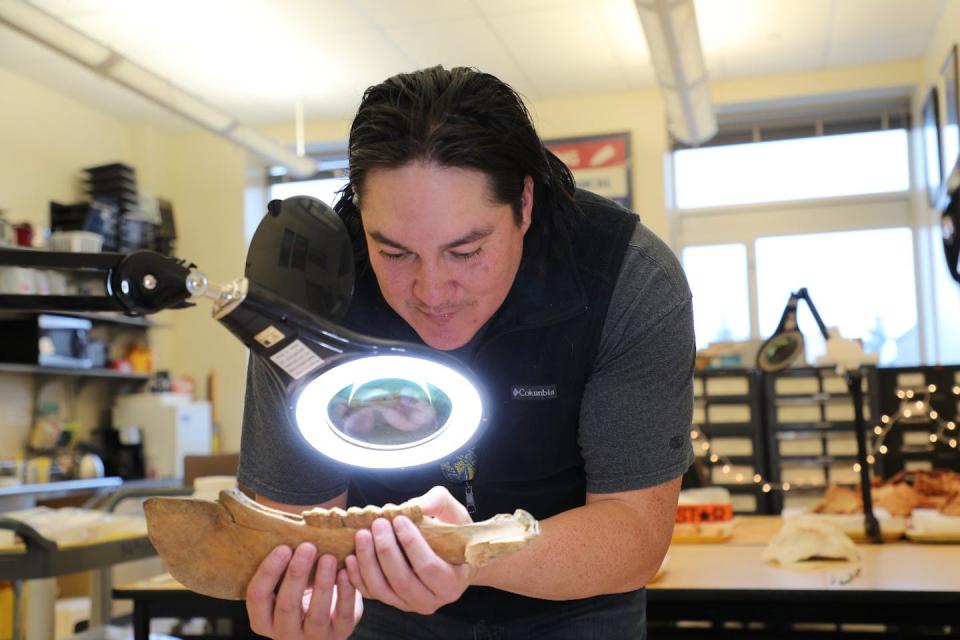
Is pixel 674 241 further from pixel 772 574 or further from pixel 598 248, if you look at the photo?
pixel 598 248

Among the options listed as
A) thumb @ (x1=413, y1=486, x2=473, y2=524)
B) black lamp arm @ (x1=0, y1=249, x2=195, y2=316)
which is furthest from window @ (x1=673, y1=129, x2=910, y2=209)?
black lamp arm @ (x1=0, y1=249, x2=195, y2=316)

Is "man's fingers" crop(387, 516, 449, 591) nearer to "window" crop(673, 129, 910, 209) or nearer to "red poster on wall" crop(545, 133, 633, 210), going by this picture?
"red poster on wall" crop(545, 133, 633, 210)

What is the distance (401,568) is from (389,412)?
0.58ft

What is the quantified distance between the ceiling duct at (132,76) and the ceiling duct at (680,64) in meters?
2.24

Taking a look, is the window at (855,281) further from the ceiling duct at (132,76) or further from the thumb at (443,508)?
the thumb at (443,508)

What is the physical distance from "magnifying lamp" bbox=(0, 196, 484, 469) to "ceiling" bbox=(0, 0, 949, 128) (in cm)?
440

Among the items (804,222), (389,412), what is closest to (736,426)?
(804,222)

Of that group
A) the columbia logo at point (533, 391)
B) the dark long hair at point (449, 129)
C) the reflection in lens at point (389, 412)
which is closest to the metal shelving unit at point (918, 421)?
the columbia logo at point (533, 391)

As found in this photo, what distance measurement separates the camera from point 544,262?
1.27 meters

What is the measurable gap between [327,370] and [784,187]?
636cm

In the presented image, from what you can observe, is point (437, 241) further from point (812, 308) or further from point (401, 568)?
point (812, 308)

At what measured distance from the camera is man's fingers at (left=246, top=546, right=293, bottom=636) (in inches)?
34.0

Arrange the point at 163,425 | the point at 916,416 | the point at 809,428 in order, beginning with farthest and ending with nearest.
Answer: the point at 163,425, the point at 809,428, the point at 916,416

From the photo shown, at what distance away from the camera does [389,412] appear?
0.74 meters
